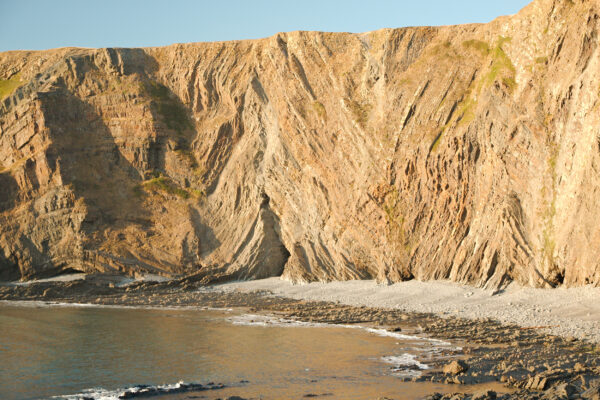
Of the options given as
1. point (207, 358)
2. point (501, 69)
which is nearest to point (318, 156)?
point (501, 69)

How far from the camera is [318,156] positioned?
36.6m

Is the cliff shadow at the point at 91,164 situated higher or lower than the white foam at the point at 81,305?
higher

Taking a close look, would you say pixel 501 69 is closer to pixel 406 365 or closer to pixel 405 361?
pixel 405 361

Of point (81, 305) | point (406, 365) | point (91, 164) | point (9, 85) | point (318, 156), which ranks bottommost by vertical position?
point (406, 365)

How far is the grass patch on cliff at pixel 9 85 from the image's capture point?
147 ft

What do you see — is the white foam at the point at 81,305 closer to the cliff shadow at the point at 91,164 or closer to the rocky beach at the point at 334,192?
the rocky beach at the point at 334,192

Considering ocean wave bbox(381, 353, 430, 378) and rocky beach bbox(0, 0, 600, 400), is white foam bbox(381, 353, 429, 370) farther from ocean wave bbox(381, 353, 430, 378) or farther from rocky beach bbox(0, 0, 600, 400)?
rocky beach bbox(0, 0, 600, 400)

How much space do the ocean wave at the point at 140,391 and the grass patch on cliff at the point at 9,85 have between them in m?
35.4

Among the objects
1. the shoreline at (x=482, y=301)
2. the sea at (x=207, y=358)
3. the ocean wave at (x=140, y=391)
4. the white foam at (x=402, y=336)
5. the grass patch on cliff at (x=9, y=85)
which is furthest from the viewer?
the grass patch on cliff at (x=9, y=85)

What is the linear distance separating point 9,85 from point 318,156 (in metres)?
24.8

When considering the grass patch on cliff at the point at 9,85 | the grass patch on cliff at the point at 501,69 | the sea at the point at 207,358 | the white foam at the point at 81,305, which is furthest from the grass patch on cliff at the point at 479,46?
the grass patch on cliff at the point at 9,85

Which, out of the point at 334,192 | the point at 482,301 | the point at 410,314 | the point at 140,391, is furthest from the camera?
the point at 334,192

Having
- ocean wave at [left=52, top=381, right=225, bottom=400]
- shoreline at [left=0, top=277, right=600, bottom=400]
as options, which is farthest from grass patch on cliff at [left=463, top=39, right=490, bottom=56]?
ocean wave at [left=52, top=381, right=225, bottom=400]

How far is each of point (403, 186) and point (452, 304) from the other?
8.45m
